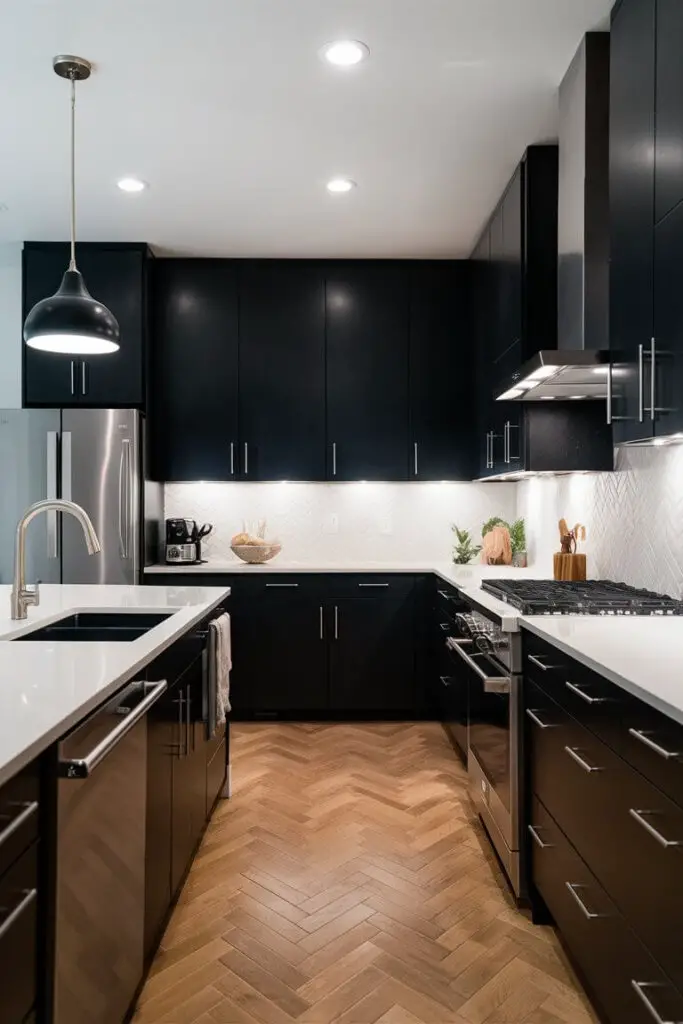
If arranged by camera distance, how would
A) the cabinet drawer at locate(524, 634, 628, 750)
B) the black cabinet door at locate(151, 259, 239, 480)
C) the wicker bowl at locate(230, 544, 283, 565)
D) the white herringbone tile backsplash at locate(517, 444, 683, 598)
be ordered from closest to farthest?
the cabinet drawer at locate(524, 634, 628, 750) → the white herringbone tile backsplash at locate(517, 444, 683, 598) → the wicker bowl at locate(230, 544, 283, 565) → the black cabinet door at locate(151, 259, 239, 480)

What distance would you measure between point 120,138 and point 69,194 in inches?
28.8

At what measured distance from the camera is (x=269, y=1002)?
2.01 m

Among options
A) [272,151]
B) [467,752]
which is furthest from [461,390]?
[467,752]

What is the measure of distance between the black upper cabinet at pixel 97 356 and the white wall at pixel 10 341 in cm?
34

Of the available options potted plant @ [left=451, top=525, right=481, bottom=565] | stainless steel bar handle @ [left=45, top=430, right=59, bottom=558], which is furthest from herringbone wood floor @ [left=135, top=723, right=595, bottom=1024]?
stainless steel bar handle @ [left=45, top=430, right=59, bottom=558]

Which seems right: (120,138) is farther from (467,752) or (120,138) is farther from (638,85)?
(467,752)

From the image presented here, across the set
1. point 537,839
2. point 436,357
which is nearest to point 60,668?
point 537,839

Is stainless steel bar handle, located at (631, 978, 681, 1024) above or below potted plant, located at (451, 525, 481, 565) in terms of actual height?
below

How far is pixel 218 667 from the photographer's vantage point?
115 inches

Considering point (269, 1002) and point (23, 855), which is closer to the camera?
point (23, 855)

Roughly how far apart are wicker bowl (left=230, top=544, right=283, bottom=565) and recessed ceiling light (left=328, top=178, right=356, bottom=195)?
80.9 inches

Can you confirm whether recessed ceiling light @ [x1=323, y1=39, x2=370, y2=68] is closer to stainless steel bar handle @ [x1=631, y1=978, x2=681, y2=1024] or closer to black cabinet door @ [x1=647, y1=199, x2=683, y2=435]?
black cabinet door @ [x1=647, y1=199, x2=683, y2=435]

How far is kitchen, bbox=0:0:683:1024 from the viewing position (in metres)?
1.71

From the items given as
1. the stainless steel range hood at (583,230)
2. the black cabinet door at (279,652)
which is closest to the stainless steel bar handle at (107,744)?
the stainless steel range hood at (583,230)
